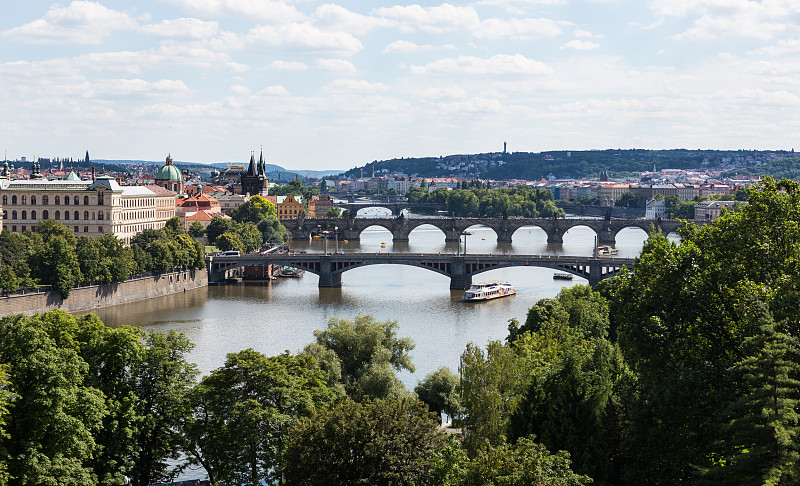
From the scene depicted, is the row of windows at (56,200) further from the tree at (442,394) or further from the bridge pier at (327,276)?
the tree at (442,394)

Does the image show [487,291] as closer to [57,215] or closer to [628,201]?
[57,215]

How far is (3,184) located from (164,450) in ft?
181

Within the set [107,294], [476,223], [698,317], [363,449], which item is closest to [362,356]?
[363,449]

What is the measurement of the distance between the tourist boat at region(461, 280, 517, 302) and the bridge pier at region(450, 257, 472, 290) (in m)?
1.35

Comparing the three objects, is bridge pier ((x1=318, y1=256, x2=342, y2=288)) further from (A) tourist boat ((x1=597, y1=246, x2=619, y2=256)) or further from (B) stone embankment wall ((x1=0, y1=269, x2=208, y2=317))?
(A) tourist boat ((x1=597, y1=246, x2=619, y2=256))

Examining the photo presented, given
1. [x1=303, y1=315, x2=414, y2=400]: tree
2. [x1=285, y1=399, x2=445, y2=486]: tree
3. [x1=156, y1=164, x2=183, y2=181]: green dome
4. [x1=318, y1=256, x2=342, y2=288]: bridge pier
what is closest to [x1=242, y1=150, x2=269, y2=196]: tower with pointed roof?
Answer: [x1=156, y1=164, x2=183, y2=181]: green dome

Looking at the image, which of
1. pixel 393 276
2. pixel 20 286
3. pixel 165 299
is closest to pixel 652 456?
pixel 20 286

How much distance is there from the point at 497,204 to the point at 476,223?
41.1m

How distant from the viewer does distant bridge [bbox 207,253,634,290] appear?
62.7 m

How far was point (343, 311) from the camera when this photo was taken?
5291 cm

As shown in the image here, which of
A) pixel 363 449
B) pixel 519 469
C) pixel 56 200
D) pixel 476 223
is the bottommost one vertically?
pixel 476 223

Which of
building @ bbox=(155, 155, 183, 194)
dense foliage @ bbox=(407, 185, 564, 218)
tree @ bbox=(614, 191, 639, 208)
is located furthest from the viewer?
tree @ bbox=(614, 191, 639, 208)

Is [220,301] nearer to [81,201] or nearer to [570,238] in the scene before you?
[81,201]

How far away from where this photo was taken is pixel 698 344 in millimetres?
19828
